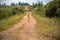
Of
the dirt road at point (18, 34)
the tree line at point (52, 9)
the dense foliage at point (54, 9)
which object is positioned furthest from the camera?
the tree line at point (52, 9)

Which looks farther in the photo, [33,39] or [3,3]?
A: [3,3]

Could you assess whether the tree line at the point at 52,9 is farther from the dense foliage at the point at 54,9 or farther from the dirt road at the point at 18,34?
the dirt road at the point at 18,34

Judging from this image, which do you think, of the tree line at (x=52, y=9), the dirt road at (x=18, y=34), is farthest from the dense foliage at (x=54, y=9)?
the dirt road at (x=18, y=34)

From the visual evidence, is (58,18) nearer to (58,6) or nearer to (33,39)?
(58,6)

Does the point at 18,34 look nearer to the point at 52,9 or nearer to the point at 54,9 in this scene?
the point at 54,9

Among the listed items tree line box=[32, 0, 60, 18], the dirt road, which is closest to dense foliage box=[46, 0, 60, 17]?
tree line box=[32, 0, 60, 18]

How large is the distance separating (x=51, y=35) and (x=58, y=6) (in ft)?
8.25

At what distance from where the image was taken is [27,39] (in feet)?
14.8

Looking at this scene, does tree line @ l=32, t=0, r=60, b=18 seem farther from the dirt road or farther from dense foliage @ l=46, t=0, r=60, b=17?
the dirt road

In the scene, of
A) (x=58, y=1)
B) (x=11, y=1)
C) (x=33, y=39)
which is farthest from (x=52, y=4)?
(x=33, y=39)

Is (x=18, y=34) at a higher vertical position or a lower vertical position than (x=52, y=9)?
lower

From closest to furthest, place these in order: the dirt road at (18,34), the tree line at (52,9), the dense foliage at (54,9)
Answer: the dirt road at (18,34) → the dense foliage at (54,9) → the tree line at (52,9)

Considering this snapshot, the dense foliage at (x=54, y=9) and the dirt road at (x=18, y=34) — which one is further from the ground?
the dense foliage at (x=54, y=9)

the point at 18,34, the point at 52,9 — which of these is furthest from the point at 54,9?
the point at 18,34
